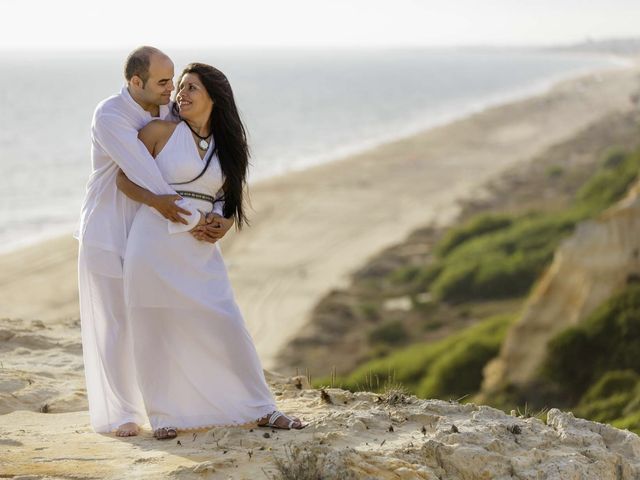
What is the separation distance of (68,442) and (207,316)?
923 millimetres

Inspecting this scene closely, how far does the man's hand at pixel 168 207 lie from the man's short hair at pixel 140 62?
23.7 inches

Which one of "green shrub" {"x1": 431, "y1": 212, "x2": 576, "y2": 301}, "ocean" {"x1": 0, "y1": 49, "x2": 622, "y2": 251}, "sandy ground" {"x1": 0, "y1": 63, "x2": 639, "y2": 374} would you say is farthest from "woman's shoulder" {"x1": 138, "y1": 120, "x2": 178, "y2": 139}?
"green shrub" {"x1": 431, "y1": 212, "x2": 576, "y2": 301}

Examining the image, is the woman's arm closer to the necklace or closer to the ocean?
the necklace

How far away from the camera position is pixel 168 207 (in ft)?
16.0

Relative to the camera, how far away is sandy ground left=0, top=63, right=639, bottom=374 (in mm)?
22797

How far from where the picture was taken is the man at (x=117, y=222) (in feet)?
16.0

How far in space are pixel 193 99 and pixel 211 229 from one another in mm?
668

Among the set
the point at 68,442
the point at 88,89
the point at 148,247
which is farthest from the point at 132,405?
the point at 88,89

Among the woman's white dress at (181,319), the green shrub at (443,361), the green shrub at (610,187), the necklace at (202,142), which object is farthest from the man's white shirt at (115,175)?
the green shrub at (610,187)

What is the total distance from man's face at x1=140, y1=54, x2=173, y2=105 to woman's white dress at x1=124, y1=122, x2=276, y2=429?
18 centimetres

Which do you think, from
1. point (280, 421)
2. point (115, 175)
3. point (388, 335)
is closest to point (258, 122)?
point (388, 335)

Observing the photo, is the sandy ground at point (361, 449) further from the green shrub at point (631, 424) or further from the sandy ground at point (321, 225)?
the sandy ground at point (321, 225)

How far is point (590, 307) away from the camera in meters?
12.8

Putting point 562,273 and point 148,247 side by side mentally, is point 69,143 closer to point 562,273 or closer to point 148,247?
point 562,273
